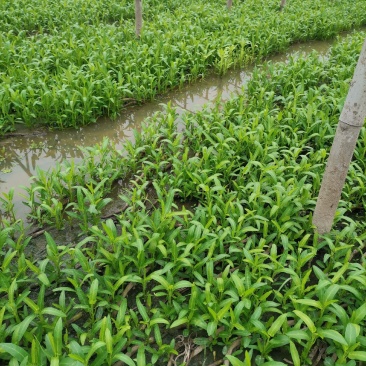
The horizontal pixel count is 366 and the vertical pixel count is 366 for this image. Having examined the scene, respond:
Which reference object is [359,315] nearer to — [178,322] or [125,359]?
[178,322]

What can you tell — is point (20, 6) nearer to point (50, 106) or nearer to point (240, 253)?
point (50, 106)

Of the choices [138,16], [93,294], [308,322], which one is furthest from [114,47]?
[308,322]

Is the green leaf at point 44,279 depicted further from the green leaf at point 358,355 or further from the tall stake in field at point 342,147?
the tall stake in field at point 342,147

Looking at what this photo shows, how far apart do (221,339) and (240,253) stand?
68cm

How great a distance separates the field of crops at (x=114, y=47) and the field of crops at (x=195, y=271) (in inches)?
56.4

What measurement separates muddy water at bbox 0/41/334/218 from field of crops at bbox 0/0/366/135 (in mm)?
155

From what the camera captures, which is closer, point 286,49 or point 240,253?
point 240,253

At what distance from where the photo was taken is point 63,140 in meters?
4.75

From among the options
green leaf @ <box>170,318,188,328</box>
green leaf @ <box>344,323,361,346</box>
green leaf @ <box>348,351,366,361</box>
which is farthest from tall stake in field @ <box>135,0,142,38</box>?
green leaf @ <box>348,351,366,361</box>

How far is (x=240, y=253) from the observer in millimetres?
2857

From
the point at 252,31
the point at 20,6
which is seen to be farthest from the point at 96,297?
the point at 20,6

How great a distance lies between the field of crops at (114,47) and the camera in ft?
16.0

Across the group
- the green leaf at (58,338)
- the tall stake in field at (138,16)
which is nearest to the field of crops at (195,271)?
the green leaf at (58,338)

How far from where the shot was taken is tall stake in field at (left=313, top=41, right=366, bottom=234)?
2.35 meters
